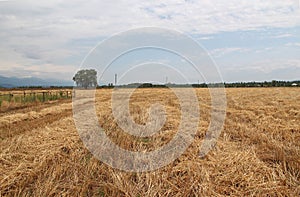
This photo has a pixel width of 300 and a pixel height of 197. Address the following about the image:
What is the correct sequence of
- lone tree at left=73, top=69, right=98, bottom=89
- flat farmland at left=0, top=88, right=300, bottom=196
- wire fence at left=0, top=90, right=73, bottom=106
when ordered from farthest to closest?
wire fence at left=0, top=90, right=73, bottom=106, lone tree at left=73, top=69, right=98, bottom=89, flat farmland at left=0, top=88, right=300, bottom=196

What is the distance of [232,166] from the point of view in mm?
4523

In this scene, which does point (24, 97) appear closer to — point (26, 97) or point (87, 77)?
point (26, 97)

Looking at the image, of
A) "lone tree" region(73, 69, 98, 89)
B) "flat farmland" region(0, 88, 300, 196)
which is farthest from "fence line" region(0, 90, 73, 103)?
"flat farmland" region(0, 88, 300, 196)

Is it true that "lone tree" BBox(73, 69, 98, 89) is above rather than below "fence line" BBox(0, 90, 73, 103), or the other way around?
above

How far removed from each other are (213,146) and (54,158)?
3.16 m

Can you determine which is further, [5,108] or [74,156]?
[5,108]

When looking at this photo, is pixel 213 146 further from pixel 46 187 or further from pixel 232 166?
pixel 46 187

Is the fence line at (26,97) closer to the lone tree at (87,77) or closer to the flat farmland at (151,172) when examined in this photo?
the lone tree at (87,77)

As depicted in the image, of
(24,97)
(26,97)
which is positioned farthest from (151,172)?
(26,97)

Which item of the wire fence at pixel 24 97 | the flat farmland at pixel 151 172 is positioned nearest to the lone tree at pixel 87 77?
the wire fence at pixel 24 97

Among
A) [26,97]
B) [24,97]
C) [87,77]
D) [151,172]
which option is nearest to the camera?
[151,172]

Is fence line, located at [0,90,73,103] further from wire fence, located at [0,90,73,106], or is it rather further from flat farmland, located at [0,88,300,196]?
flat farmland, located at [0,88,300,196]

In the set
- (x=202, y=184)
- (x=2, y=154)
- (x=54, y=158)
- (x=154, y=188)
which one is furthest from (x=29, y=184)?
(x=202, y=184)

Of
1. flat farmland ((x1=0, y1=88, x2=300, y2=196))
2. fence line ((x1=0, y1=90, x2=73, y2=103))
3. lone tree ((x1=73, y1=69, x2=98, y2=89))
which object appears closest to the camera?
flat farmland ((x1=0, y1=88, x2=300, y2=196))
